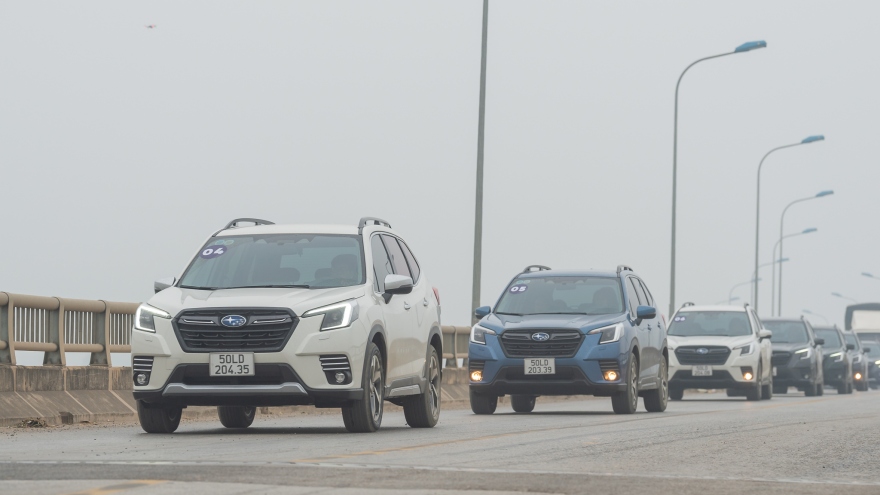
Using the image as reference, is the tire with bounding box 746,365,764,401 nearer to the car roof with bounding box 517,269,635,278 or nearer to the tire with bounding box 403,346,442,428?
the car roof with bounding box 517,269,635,278

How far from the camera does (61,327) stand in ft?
54.9

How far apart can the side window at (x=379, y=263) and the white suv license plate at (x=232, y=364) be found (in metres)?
1.44

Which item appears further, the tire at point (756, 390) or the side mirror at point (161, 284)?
the tire at point (756, 390)

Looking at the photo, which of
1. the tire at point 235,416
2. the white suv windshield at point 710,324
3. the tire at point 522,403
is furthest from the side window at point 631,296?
the white suv windshield at point 710,324

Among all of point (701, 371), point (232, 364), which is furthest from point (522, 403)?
point (232, 364)

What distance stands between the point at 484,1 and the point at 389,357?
16.4 meters

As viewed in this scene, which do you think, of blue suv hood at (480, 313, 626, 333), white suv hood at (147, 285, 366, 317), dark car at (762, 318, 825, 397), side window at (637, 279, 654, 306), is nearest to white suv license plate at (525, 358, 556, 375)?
blue suv hood at (480, 313, 626, 333)

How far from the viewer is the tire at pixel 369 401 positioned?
44.5 ft

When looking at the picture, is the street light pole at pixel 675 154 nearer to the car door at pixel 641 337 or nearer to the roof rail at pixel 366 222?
the car door at pixel 641 337

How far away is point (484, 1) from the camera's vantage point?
1168 inches

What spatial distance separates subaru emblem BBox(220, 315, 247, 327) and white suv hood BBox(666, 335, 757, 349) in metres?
16.5

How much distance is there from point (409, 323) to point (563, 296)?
5912mm

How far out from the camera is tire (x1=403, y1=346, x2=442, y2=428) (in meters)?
15.5

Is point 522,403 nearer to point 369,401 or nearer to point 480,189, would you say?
point 480,189
